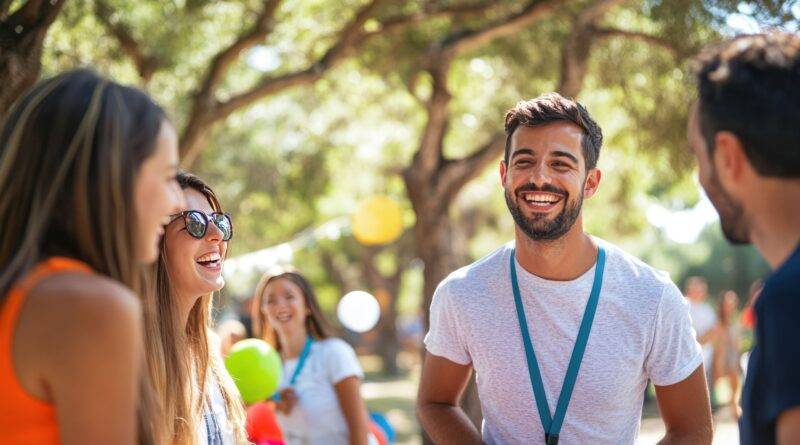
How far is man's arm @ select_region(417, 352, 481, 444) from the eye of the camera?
10.7 ft

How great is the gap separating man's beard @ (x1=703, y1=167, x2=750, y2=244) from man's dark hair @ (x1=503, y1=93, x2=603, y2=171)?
1.42 metres

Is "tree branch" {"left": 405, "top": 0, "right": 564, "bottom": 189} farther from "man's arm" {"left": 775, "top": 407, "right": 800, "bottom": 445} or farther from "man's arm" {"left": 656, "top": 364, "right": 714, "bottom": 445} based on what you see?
"man's arm" {"left": 775, "top": 407, "right": 800, "bottom": 445}

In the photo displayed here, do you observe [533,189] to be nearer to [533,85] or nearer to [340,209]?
[533,85]

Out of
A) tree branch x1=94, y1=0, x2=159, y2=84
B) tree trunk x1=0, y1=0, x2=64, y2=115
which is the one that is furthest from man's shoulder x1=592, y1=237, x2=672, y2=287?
tree branch x1=94, y1=0, x2=159, y2=84

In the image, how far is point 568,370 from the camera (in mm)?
3076

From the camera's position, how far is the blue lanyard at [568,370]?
9.95ft

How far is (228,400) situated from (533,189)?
4.78ft

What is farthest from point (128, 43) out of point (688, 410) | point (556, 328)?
point (688, 410)

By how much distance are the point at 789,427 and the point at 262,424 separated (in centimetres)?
463

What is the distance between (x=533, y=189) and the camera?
3.34 meters

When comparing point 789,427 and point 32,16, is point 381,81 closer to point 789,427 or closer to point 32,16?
point 32,16

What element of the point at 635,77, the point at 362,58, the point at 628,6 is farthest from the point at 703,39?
the point at 362,58

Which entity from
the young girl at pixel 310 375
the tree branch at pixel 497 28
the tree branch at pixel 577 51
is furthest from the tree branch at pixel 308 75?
the young girl at pixel 310 375

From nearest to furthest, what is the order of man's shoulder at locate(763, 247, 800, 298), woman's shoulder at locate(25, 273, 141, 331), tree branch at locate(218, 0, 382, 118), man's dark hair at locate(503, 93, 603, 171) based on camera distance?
woman's shoulder at locate(25, 273, 141, 331), man's shoulder at locate(763, 247, 800, 298), man's dark hair at locate(503, 93, 603, 171), tree branch at locate(218, 0, 382, 118)
